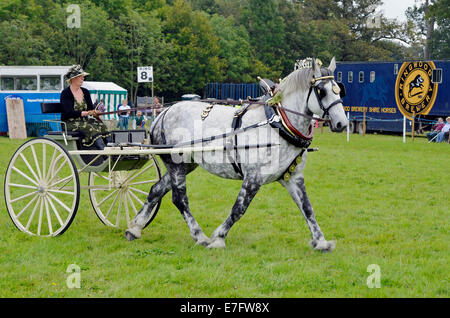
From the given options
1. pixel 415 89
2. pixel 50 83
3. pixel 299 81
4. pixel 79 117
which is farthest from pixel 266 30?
pixel 299 81

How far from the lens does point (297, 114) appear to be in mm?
6887

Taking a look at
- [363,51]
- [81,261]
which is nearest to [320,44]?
[363,51]

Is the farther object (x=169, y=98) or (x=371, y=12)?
(x=371, y=12)

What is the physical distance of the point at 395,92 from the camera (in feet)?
99.7

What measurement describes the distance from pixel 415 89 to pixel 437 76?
5.15 feet

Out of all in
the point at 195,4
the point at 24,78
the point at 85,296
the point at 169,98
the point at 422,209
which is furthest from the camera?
the point at 195,4

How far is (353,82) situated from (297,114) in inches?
1089

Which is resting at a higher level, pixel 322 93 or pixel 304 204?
pixel 322 93

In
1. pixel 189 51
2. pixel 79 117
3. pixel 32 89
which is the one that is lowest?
pixel 79 117

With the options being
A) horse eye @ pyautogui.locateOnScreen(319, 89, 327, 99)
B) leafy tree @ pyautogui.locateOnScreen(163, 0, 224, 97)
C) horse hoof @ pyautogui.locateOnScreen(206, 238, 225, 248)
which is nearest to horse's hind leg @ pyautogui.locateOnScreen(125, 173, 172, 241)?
horse hoof @ pyautogui.locateOnScreen(206, 238, 225, 248)

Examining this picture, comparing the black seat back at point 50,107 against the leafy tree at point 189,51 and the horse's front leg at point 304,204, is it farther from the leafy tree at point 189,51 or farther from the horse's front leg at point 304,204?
the leafy tree at point 189,51

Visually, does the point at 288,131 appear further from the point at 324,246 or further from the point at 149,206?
the point at 149,206

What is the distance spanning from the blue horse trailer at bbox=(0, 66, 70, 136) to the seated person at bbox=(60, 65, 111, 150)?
17.6 m
